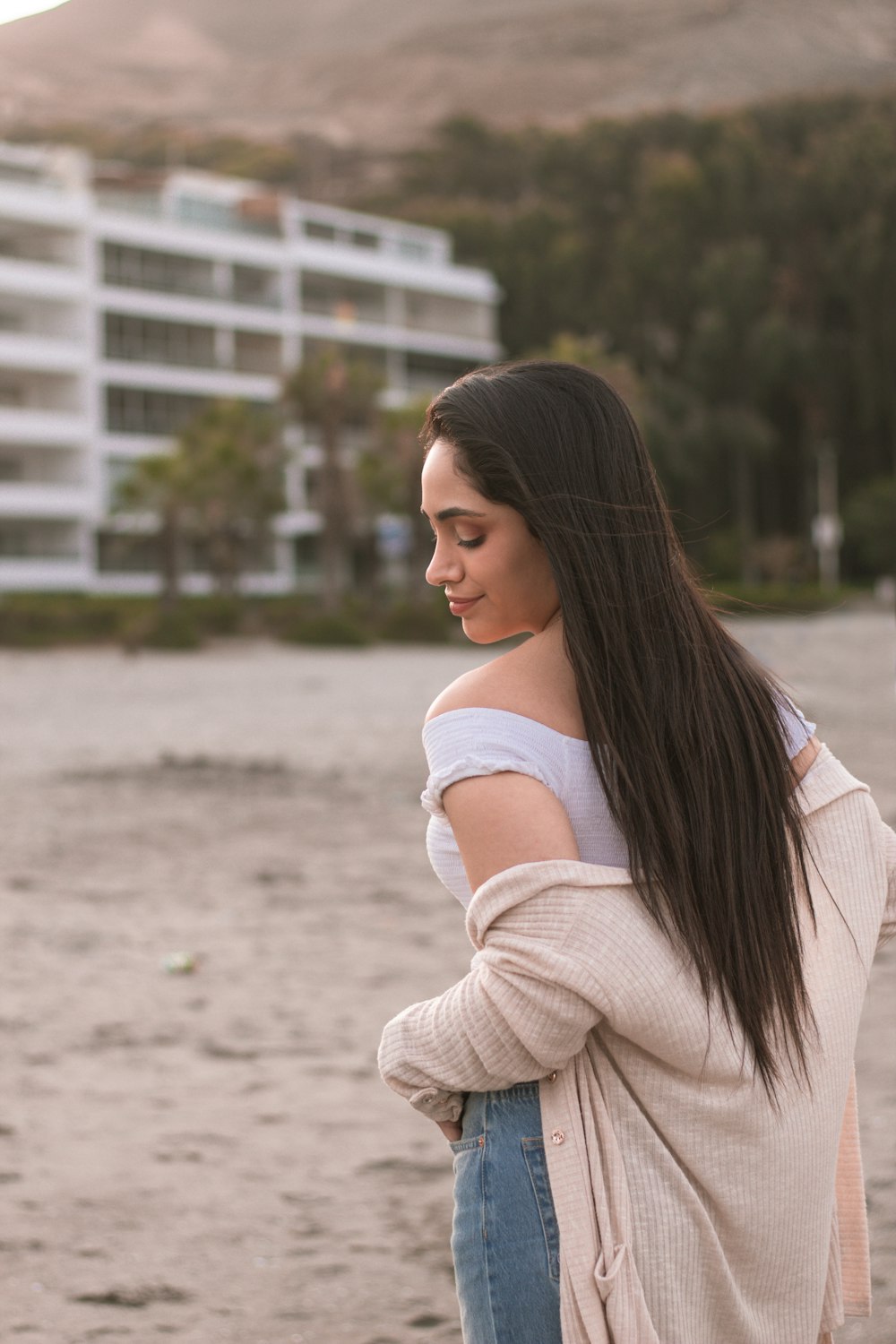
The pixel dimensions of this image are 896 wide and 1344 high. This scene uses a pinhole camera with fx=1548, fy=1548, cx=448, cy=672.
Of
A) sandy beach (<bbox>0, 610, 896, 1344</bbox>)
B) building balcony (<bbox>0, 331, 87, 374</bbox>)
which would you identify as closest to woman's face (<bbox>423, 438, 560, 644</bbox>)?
sandy beach (<bbox>0, 610, 896, 1344</bbox>)

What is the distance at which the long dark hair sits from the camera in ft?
4.94

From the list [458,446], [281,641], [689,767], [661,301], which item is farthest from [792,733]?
[661,301]

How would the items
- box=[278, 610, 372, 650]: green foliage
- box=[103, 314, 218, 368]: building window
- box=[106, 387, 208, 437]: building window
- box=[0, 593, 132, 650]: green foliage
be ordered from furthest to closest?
box=[103, 314, 218, 368]: building window, box=[106, 387, 208, 437]: building window, box=[278, 610, 372, 650]: green foliage, box=[0, 593, 132, 650]: green foliage

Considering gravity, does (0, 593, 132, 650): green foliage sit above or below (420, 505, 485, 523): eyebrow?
below

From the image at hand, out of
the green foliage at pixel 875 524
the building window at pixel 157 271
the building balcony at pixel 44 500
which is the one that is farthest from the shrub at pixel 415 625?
the green foliage at pixel 875 524

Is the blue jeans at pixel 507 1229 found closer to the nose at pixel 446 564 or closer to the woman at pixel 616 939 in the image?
the woman at pixel 616 939

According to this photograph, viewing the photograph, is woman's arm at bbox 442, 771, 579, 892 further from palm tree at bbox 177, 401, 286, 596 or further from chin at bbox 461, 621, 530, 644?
palm tree at bbox 177, 401, 286, 596

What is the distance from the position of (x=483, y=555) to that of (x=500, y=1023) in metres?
0.48

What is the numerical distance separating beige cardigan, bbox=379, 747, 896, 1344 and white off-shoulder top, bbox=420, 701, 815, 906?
2.7 inches

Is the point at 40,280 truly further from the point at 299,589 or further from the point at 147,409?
the point at 299,589

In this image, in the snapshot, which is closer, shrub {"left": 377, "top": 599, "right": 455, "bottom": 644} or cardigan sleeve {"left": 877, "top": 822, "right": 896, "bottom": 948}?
cardigan sleeve {"left": 877, "top": 822, "right": 896, "bottom": 948}

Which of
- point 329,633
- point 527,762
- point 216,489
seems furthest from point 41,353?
point 527,762

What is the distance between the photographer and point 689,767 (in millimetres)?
1523

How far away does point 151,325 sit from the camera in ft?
183
